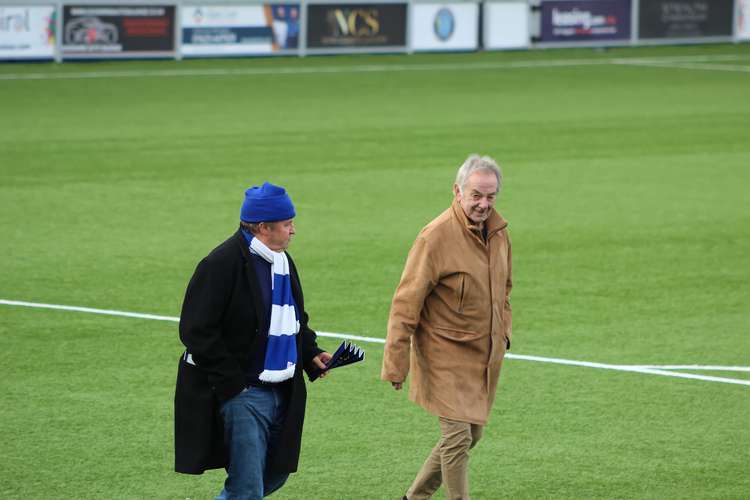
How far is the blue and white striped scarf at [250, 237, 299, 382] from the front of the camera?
676 centimetres

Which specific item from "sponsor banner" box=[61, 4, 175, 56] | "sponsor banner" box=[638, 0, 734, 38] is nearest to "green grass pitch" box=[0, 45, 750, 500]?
"sponsor banner" box=[61, 4, 175, 56]

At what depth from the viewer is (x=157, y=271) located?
14.3 metres

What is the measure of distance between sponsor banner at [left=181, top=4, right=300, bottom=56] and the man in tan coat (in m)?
28.7

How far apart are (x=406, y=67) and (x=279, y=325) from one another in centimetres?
2922

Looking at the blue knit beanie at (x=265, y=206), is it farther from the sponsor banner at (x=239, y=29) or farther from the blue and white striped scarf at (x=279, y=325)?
the sponsor banner at (x=239, y=29)

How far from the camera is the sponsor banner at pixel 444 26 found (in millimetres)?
38531

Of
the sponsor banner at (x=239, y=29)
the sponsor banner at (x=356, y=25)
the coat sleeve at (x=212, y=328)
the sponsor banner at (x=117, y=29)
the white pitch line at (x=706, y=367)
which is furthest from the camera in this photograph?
the sponsor banner at (x=356, y=25)

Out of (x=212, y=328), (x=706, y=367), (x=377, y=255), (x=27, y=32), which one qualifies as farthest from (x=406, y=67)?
(x=212, y=328)

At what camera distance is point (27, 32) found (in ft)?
110

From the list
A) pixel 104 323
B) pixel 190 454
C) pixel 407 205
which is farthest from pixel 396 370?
pixel 407 205

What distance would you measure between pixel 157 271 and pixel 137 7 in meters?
21.5

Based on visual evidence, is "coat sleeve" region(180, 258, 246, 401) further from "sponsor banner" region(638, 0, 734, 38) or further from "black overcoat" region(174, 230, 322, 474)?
"sponsor banner" region(638, 0, 734, 38)

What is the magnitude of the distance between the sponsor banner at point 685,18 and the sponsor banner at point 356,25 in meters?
7.61

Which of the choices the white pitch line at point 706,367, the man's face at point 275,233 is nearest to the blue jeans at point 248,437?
the man's face at point 275,233
